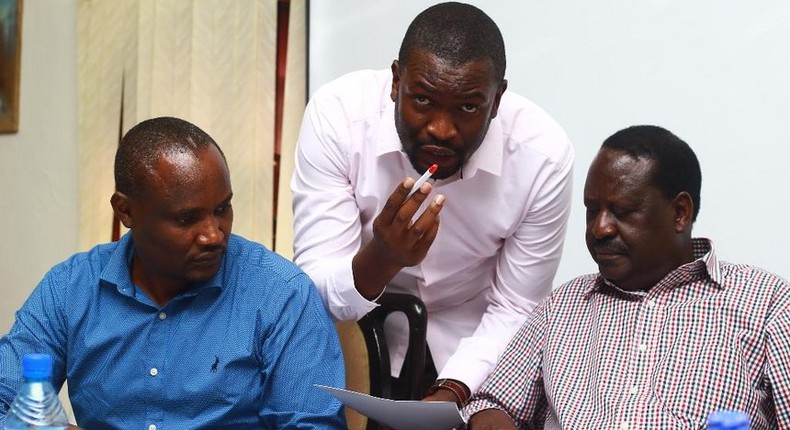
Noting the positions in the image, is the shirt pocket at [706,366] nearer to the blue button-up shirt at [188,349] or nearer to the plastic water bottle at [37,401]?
the blue button-up shirt at [188,349]

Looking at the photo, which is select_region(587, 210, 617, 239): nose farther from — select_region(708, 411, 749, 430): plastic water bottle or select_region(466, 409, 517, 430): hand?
select_region(708, 411, 749, 430): plastic water bottle

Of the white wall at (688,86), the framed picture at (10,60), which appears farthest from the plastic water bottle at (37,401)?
the framed picture at (10,60)

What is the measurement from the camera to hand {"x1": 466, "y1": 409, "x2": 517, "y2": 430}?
2.18 metres

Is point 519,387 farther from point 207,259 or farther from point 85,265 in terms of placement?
point 85,265

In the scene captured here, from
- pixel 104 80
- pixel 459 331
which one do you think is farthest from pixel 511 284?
pixel 104 80

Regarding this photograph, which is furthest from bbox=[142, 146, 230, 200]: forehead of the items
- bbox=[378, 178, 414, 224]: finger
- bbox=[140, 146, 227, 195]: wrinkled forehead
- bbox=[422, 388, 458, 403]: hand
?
bbox=[422, 388, 458, 403]: hand

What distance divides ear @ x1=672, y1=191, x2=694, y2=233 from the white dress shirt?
39 centimetres

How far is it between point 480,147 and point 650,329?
60 centimetres

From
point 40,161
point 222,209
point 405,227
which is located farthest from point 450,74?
point 40,161

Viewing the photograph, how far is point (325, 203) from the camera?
2506mm

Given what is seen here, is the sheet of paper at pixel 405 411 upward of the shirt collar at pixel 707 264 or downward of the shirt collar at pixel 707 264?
downward

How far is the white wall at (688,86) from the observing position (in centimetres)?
259

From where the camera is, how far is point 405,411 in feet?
6.57

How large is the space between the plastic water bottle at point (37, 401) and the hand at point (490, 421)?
88 cm
